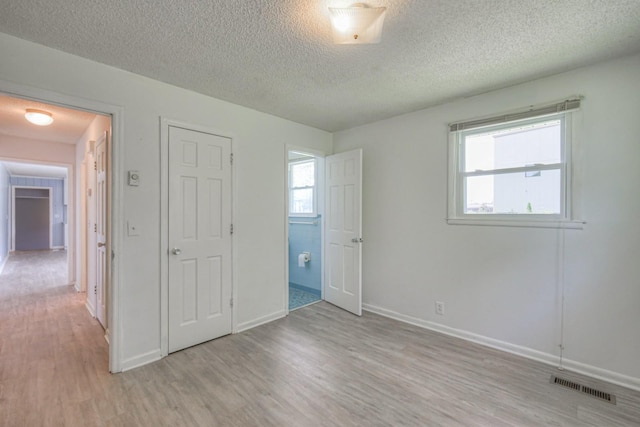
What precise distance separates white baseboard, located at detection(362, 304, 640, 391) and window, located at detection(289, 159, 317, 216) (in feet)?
6.62

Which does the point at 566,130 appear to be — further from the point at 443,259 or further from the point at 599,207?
the point at 443,259

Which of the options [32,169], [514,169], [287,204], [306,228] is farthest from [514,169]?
[32,169]

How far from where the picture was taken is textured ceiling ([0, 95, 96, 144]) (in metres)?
2.99

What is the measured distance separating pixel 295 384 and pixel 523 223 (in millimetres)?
2408

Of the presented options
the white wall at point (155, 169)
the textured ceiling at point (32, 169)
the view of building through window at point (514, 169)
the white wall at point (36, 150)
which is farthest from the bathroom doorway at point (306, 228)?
the textured ceiling at point (32, 169)

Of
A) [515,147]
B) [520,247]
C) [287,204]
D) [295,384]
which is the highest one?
[515,147]

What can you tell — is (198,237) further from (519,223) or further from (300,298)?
(519,223)

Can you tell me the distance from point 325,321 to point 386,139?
93.6 inches

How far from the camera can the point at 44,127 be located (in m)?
3.80

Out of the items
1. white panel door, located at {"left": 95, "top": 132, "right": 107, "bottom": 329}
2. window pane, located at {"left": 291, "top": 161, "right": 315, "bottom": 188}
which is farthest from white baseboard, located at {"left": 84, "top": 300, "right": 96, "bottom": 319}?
window pane, located at {"left": 291, "top": 161, "right": 315, "bottom": 188}

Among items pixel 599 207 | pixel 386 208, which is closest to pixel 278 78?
pixel 386 208

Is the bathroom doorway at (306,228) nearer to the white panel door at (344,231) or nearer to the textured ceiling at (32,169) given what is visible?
the white panel door at (344,231)

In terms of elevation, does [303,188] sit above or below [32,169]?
below

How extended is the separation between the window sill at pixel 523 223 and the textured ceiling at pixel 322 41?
1250 mm
